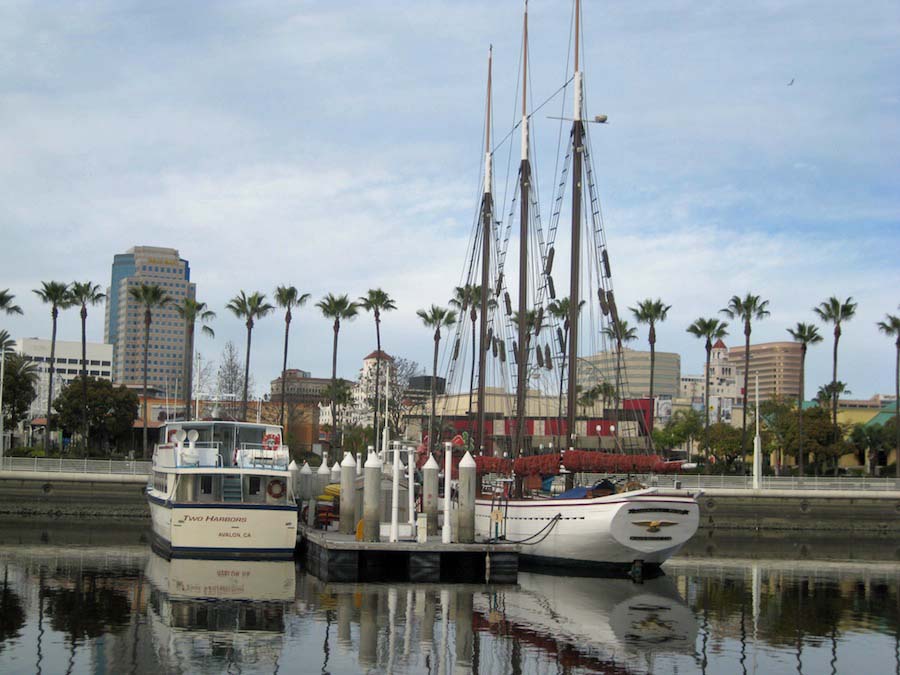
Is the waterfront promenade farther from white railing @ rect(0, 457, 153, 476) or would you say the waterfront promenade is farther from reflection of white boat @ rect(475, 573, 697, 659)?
reflection of white boat @ rect(475, 573, 697, 659)

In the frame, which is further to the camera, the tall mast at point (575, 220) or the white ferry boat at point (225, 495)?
the tall mast at point (575, 220)

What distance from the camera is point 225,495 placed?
134 ft

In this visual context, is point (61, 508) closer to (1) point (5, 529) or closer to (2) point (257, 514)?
(1) point (5, 529)

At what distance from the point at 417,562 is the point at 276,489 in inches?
273

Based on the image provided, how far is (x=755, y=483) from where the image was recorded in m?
66.4

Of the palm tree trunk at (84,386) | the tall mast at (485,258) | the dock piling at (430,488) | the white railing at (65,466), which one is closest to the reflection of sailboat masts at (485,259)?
the tall mast at (485,258)

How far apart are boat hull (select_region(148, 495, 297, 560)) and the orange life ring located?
36.4 inches

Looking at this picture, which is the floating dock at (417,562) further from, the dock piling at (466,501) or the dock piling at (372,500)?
the dock piling at (466,501)

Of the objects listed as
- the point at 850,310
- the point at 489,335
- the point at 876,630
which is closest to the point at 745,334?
the point at 850,310

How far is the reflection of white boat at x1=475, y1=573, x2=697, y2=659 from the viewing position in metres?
25.7

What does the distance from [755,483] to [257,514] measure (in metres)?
38.7

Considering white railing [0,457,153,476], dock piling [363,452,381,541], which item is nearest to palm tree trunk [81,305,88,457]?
white railing [0,457,153,476]

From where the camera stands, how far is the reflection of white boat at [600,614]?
25.7 m

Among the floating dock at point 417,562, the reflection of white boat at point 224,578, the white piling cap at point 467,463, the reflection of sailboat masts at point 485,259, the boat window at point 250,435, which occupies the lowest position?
the reflection of white boat at point 224,578
